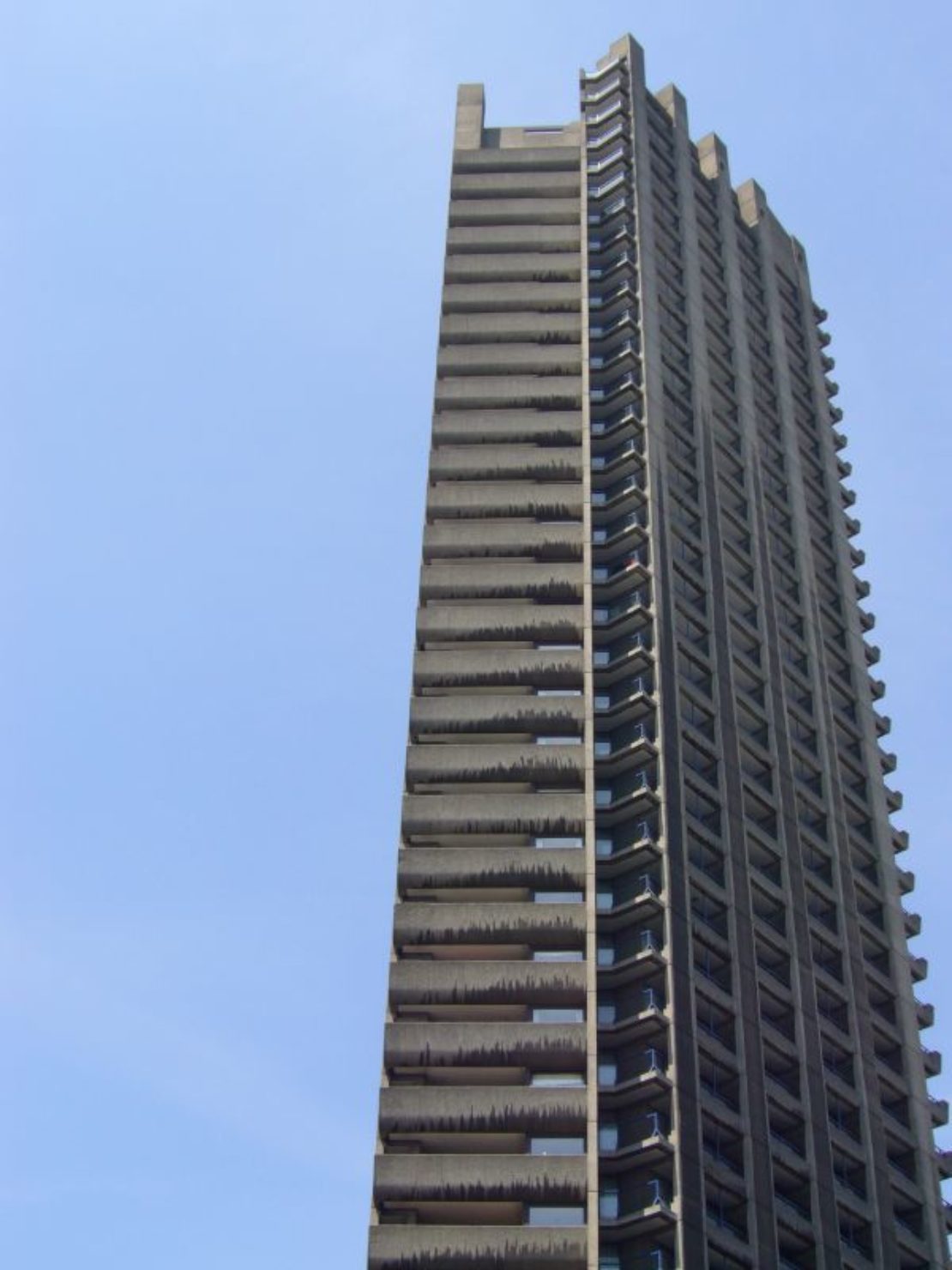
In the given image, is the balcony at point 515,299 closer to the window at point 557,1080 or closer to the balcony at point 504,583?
the balcony at point 504,583

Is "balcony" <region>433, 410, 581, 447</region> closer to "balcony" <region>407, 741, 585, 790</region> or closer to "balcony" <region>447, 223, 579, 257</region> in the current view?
"balcony" <region>447, 223, 579, 257</region>

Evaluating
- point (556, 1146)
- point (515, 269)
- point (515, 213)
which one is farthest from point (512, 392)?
point (556, 1146)

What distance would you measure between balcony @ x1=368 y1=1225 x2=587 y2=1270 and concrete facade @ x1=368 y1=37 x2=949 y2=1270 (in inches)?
3.8

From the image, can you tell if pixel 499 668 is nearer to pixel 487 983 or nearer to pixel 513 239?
pixel 487 983

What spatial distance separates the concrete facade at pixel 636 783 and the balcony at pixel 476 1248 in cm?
10

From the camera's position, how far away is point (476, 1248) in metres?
63.1

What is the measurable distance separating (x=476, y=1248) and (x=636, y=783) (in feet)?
71.4

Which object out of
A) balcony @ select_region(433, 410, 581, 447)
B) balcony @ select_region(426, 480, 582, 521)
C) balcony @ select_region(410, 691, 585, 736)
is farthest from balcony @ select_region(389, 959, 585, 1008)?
balcony @ select_region(433, 410, 581, 447)

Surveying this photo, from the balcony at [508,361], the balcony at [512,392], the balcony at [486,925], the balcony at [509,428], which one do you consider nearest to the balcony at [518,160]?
the balcony at [508,361]

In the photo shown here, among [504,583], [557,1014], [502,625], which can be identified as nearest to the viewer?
[557,1014]

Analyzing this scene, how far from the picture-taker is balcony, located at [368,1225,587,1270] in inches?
2464

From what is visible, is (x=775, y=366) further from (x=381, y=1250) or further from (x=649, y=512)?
(x=381, y=1250)

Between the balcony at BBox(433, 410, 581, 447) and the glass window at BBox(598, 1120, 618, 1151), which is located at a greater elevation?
the balcony at BBox(433, 410, 581, 447)

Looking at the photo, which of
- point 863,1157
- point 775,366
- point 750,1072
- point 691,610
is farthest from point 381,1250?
point 775,366
